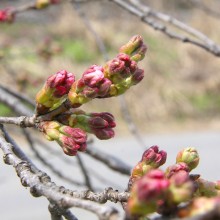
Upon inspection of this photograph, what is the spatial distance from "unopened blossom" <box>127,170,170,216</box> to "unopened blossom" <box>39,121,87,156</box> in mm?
288

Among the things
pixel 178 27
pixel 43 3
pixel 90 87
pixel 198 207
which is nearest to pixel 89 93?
pixel 90 87

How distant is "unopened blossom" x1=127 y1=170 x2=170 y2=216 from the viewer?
2.05 feet

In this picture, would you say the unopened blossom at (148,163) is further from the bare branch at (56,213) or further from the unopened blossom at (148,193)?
the unopened blossom at (148,193)

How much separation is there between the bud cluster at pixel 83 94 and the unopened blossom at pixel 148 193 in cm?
28

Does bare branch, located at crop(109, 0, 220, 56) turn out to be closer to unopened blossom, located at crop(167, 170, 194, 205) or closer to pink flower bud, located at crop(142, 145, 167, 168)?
pink flower bud, located at crop(142, 145, 167, 168)

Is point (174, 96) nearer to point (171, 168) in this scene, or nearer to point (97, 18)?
point (97, 18)

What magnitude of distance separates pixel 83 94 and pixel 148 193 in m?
0.34

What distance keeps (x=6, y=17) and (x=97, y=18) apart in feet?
37.8

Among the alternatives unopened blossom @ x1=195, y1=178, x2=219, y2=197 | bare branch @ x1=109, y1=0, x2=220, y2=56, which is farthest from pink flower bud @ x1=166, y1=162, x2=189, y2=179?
bare branch @ x1=109, y1=0, x2=220, y2=56

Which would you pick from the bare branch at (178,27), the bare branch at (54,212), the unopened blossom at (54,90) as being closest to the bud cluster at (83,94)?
the unopened blossom at (54,90)

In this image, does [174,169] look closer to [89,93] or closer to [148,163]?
[148,163]

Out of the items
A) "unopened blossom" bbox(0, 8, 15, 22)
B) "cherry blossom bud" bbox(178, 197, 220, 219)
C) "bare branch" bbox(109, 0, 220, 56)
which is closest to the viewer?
"cherry blossom bud" bbox(178, 197, 220, 219)

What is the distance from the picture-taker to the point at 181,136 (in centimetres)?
1025

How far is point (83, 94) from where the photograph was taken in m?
0.93
